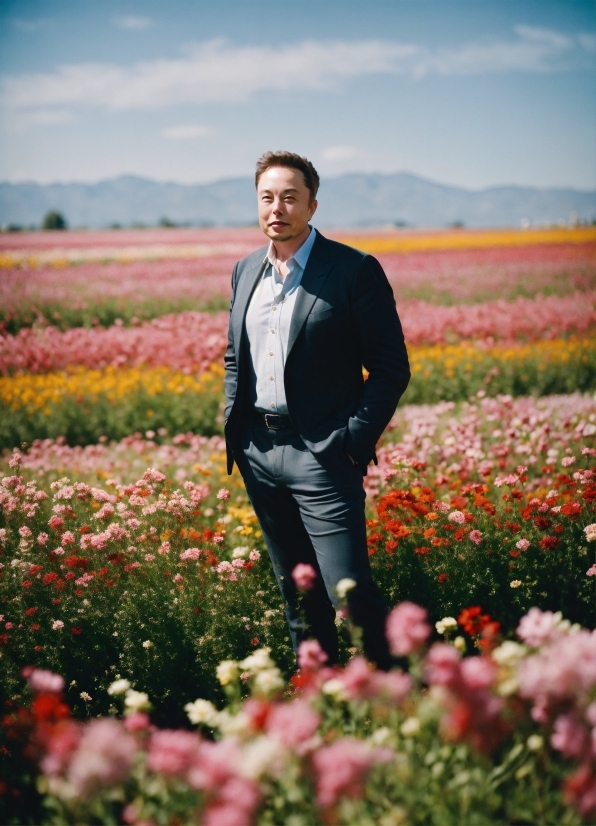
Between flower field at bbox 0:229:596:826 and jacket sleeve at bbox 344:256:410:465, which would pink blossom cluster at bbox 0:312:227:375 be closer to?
flower field at bbox 0:229:596:826

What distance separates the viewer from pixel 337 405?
8.76 feet

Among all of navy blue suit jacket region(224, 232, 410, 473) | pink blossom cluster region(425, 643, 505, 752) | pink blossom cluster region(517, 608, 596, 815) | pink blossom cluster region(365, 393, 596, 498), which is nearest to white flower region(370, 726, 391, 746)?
pink blossom cluster region(425, 643, 505, 752)

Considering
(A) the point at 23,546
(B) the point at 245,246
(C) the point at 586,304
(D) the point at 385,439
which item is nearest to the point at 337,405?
(A) the point at 23,546

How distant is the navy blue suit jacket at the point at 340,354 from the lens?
2576 millimetres

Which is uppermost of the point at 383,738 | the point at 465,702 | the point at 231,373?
the point at 231,373

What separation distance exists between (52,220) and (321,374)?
1518 inches

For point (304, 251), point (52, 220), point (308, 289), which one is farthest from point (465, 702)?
point (52, 220)

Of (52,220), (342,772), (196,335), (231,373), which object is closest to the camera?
(342,772)

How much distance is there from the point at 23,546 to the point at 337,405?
173cm

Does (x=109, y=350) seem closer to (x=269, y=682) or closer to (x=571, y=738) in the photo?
(x=269, y=682)

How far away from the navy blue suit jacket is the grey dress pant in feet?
0.32

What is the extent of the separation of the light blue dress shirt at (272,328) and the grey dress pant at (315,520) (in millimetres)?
147

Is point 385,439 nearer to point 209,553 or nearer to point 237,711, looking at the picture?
point 209,553

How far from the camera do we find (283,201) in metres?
2.59
